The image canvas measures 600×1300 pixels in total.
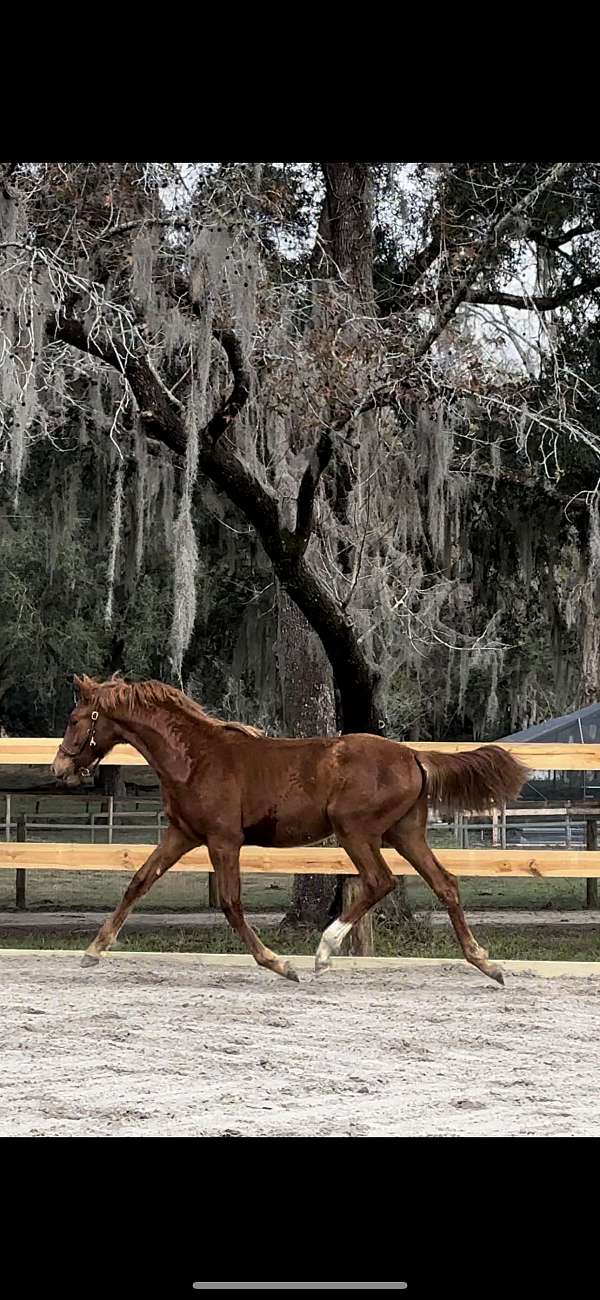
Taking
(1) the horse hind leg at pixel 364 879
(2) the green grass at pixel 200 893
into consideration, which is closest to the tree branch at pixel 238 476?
(1) the horse hind leg at pixel 364 879

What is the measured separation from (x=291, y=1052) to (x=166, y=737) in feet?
5.48

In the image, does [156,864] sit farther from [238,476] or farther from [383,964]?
[238,476]

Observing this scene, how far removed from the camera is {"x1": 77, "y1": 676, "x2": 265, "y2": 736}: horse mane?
228 inches

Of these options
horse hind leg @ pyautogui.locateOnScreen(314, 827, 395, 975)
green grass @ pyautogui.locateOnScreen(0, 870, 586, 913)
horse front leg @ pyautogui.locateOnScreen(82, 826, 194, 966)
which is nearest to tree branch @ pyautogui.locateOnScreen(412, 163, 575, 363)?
horse hind leg @ pyautogui.locateOnScreen(314, 827, 395, 975)

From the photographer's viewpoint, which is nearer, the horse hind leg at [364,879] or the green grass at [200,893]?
the horse hind leg at [364,879]

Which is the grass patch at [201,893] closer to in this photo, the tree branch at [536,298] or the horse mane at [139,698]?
the tree branch at [536,298]

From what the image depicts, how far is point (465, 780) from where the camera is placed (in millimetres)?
5945

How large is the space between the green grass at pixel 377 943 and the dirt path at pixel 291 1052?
1343 millimetres

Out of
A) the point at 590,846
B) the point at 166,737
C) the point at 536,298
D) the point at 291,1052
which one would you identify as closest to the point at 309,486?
the point at 166,737

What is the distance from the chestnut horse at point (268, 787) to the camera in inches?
227

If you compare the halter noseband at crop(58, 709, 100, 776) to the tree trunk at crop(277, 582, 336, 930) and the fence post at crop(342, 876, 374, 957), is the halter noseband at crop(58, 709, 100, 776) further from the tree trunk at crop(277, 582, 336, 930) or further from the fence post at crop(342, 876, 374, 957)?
the tree trunk at crop(277, 582, 336, 930)

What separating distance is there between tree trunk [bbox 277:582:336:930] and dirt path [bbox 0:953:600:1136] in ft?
7.34

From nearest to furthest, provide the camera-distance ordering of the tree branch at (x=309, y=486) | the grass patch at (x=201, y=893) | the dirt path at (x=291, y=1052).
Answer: the dirt path at (x=291, y=1052) < the tree branch at (x=309, y=486) < the grass patch at (x=201, y=893)
